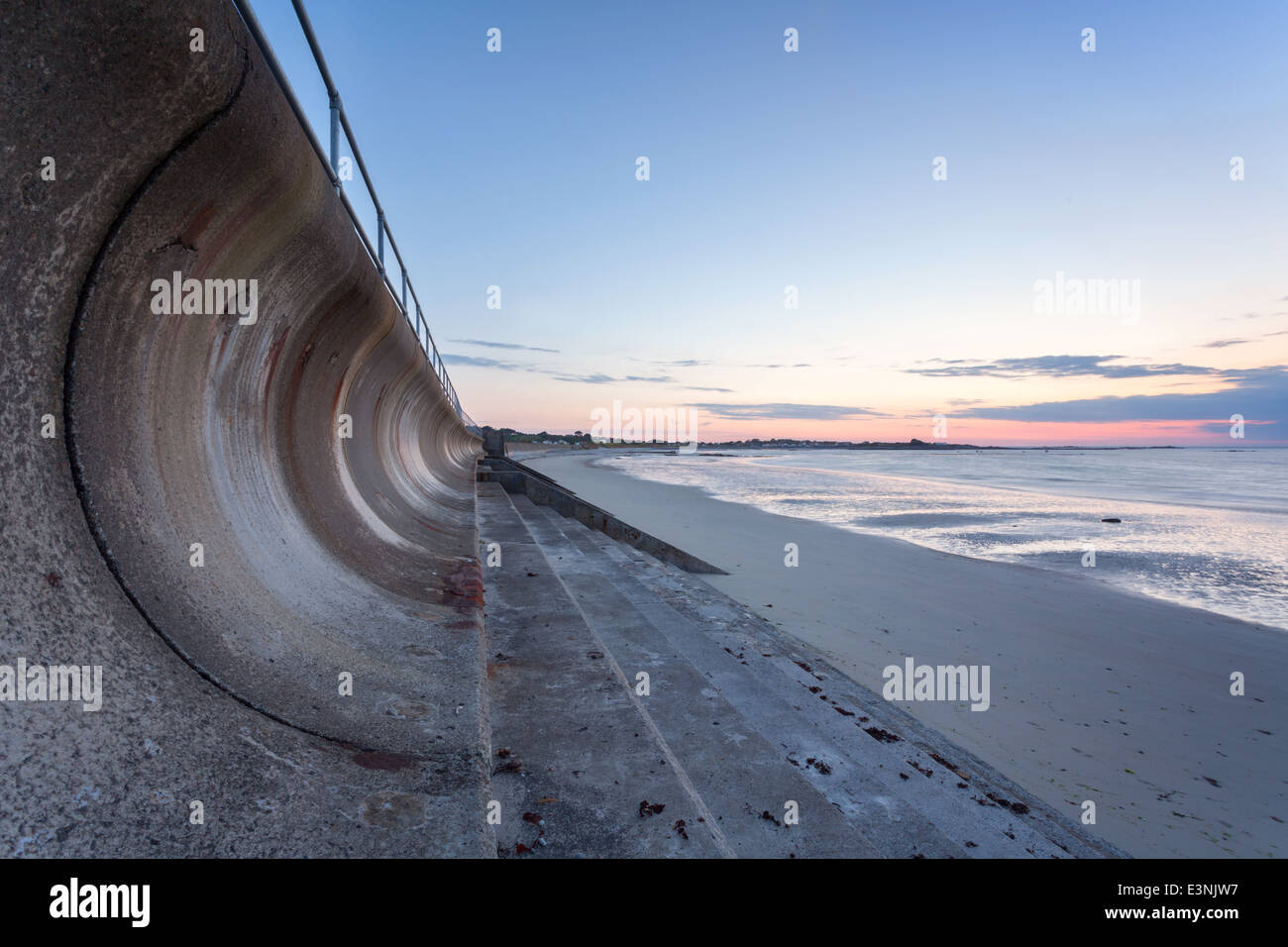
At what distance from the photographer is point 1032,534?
16.6m

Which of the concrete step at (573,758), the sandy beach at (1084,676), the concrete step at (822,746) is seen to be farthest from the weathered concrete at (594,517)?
the concrete step at (573,758)

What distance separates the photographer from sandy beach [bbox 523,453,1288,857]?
162 inches

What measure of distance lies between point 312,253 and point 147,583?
1839 millimetres

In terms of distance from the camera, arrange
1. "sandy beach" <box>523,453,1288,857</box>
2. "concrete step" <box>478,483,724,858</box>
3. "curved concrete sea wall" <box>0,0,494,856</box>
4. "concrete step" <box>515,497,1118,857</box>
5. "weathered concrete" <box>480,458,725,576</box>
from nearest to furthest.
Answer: "curved concrete sea wall" <box>0,0,494,856</box> < "concrete step" <box>478,483,724,858</box> < "concrete step" <box>515,497,1118,857</box> < "sandy beach" <box>523,453,1288,857</box> < "weathered concrete" <box>480,458,725,576</box>

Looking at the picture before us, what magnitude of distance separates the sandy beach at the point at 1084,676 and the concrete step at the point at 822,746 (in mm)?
825

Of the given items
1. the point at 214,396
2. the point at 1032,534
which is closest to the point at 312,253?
the point at 214,396

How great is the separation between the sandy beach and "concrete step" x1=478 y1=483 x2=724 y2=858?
2830mm

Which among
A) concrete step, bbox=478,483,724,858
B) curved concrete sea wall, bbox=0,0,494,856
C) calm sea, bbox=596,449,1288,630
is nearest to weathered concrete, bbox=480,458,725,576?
concrete step, bbox=478,483,724,858

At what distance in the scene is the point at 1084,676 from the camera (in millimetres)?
6340

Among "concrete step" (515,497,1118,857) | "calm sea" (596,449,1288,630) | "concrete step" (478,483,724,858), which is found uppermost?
"concrete step" (478,483,724,858)

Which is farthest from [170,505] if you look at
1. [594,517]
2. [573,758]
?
[594,517]

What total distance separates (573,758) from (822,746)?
1597 mm

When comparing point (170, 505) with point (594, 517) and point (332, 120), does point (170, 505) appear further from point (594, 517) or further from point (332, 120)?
point (594, 517)

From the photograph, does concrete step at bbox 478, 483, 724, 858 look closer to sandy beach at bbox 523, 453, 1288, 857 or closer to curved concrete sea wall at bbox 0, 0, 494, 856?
curved concrete sea wall at bbox 0, 0, 494, 856
